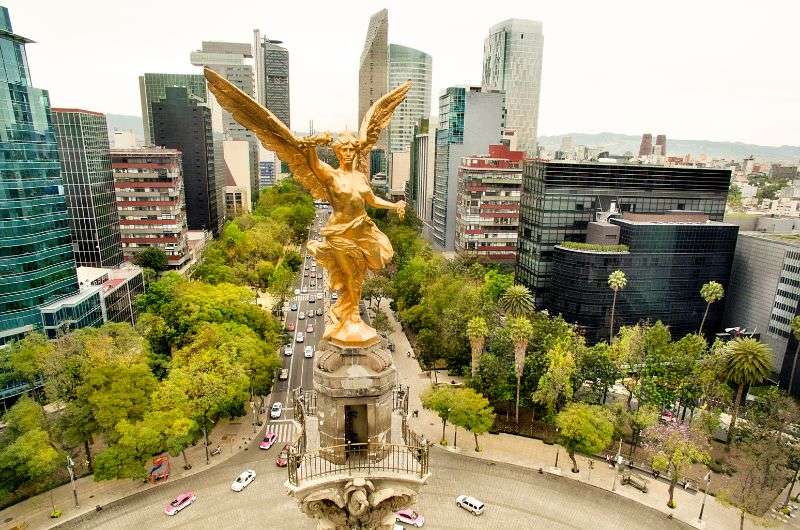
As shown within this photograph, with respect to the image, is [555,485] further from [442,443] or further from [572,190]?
[572,190]

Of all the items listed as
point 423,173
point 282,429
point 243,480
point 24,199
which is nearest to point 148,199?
point 24,199

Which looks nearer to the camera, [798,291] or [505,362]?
[505,362]

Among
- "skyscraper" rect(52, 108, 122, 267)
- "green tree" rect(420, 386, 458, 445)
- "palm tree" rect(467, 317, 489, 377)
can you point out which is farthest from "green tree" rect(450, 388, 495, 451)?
"skyscraper" rect(52, 108, 122, 267)

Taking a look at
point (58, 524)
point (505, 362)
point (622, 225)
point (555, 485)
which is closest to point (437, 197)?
point (622, 225)

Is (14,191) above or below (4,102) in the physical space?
below

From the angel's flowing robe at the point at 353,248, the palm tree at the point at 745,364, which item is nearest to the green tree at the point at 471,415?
the palm tree at the point at 745,364

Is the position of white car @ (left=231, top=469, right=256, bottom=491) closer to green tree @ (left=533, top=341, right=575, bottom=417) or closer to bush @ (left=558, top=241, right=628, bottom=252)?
green tree @ (left=533, top=341, right=575, bottom=417)
